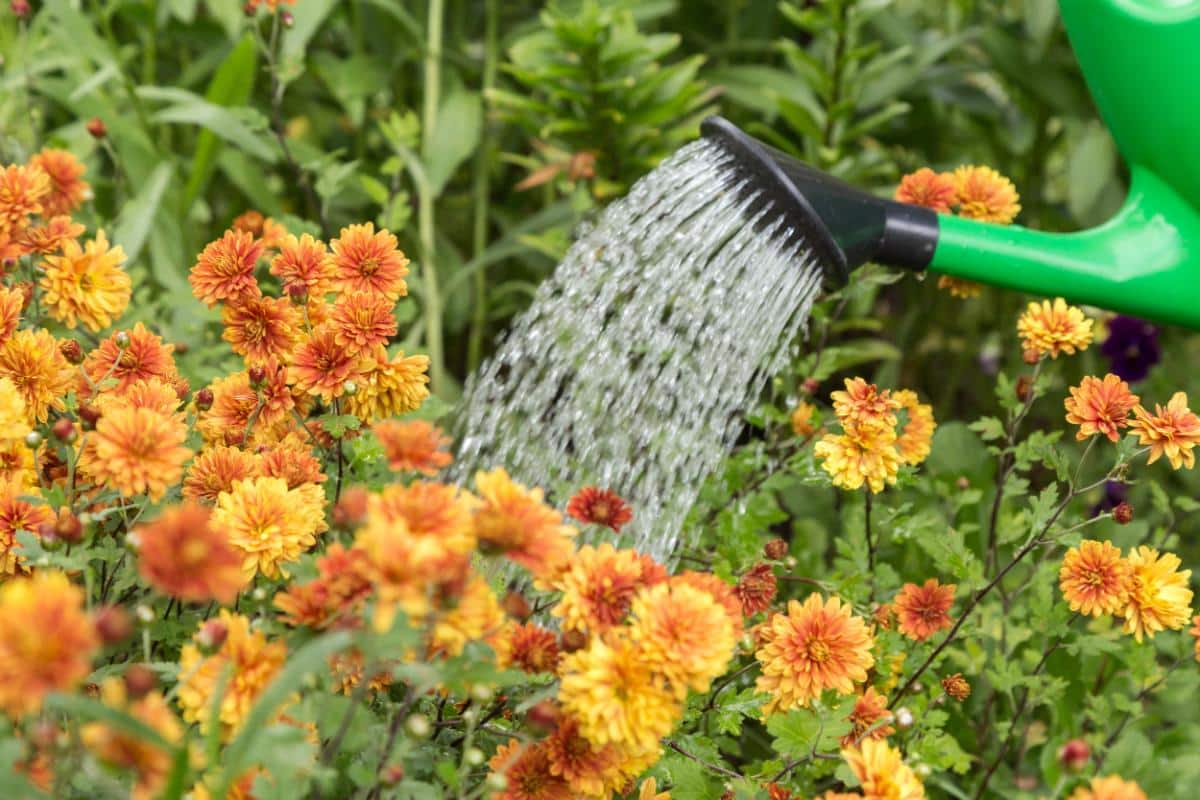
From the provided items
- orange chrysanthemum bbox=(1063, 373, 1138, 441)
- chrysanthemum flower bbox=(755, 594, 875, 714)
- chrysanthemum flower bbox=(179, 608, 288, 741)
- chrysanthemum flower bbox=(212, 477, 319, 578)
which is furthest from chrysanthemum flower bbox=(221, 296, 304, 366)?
orange chrysanthemum bbox=(1063, 373, 1138, 441)

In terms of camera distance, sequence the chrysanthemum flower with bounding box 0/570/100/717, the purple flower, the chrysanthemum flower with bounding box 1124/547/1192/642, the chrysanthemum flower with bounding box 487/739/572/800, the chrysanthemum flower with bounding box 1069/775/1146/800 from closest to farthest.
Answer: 1. the chrysanthemum flower with bounding box 0/570/100/717
2. the chrysanthemum flower with bounding box 1069/775/1146/800
3. the chrysanthemum flower with bounding box 487/739/572/800
4. the chrysanthemum flower with bounding box 1124/547/1192/642
5. the purple flower

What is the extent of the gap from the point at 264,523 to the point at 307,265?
20 cm

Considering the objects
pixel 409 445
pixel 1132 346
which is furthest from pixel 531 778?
pixel 1132 346

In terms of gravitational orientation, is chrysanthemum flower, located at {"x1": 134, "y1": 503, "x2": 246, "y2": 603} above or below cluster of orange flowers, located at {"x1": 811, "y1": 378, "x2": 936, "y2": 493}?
above

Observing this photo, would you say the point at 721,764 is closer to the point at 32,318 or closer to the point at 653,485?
the point at 653,485

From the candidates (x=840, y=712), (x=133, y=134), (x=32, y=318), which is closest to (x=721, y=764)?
(x=840, y=712)

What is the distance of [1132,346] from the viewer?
54.7 inches

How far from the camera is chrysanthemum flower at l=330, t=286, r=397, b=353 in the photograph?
717 millimetres

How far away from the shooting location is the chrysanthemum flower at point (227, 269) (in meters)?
0.76

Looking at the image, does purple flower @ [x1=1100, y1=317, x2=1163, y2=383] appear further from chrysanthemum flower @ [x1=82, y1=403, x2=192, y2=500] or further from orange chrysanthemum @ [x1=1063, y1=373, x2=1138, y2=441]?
chrysanthemum flower @ [x1=82, y1=403, x2=192, y2=500]

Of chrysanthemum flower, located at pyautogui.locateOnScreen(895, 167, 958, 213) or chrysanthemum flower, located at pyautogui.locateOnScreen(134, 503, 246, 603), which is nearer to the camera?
chrysanthemum flower, located at pyautogui.locateOnScreen(134, 503, 246, 603)

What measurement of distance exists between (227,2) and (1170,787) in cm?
133

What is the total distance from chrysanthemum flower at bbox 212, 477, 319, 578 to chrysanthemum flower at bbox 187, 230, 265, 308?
17 centimetres

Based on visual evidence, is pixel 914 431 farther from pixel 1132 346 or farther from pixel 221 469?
pixel 1132 346
